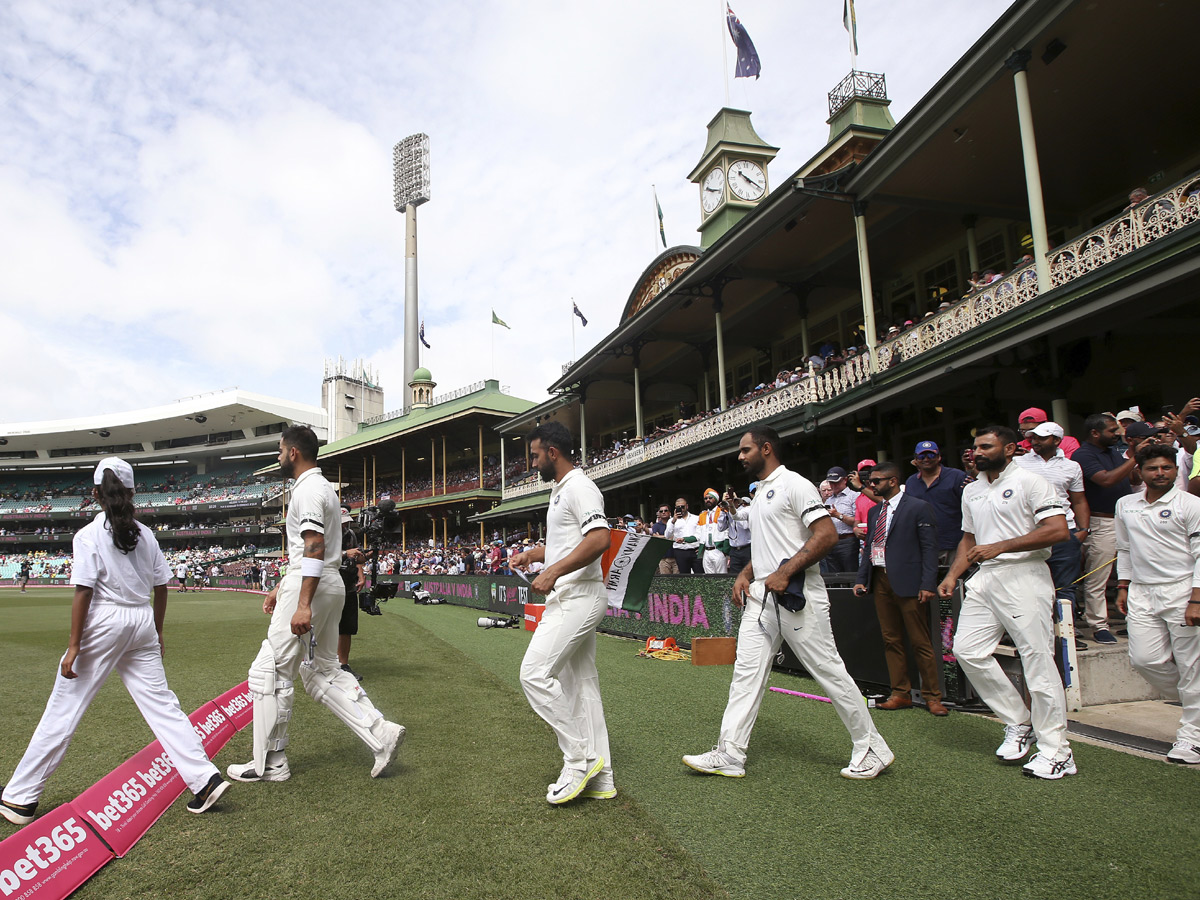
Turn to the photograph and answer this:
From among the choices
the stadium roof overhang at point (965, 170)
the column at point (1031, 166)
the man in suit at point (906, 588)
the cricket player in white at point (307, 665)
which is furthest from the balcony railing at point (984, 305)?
the cricket player in white at point (307, 665)

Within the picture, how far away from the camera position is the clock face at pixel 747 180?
71.9 ft

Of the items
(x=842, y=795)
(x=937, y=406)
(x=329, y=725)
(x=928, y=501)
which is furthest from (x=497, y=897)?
(x=937, y=406)

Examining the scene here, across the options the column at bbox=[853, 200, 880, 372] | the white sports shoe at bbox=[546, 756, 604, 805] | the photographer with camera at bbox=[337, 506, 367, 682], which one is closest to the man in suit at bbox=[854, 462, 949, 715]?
the white sports shoe at bbox=[546, 756, 604, 805]

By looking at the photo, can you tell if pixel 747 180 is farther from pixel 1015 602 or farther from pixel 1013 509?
pixel 1015 602

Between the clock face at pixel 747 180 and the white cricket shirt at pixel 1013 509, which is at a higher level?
the clock face at pixel 747 180

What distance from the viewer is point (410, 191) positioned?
75.9 m

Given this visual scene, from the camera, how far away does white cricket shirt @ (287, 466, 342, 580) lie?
408 cm

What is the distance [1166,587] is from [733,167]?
65.4 feet

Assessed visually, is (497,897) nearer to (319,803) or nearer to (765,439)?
(319,803)

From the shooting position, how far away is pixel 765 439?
4.38m

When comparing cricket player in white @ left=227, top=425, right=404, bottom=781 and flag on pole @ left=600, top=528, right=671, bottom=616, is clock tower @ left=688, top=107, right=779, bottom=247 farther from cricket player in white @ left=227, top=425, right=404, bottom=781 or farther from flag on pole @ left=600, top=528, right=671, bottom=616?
cricket player in white @ left=227, top=425, right=404, bottom=781

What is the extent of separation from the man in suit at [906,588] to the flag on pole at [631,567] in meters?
1.77

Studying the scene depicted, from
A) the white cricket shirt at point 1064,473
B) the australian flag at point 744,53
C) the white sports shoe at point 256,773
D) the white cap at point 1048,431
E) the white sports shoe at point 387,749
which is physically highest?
the australian flag at point 744,53

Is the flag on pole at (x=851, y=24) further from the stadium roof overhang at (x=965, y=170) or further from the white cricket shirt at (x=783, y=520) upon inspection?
the white cricket shirt at (x=783, y=520)
